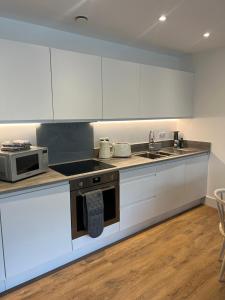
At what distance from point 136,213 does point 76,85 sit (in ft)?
5.16

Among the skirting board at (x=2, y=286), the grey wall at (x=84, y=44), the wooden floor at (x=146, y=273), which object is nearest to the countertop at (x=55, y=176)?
the skirting board at (x=2, y=286)

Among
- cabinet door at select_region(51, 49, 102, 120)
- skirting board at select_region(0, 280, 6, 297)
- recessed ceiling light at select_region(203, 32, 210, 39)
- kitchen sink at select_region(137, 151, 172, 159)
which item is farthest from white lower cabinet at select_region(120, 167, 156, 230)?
recessed ceiling light at select_region(203, 32, 210, 39)

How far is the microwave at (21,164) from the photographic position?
1.85m

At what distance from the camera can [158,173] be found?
110 inches

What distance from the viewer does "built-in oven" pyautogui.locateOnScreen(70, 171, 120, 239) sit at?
214 centimetres

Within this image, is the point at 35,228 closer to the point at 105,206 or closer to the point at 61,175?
the point at 61,175

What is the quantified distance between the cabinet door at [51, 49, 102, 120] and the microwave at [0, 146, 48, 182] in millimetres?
417

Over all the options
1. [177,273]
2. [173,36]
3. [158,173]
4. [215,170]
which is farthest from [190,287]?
[173,36]

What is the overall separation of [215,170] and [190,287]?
1.93m

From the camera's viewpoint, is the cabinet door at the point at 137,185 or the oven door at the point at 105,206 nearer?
the oven door at the point at 105,206

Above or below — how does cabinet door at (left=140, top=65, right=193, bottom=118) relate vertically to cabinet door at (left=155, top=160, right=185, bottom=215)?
above

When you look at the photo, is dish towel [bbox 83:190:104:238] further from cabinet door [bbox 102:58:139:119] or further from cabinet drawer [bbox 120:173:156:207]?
cabinet door [bbox 102:58:139:119]

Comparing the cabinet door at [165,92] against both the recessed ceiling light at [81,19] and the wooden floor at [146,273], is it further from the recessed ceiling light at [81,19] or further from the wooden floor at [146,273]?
the wooden floor at [146,273]

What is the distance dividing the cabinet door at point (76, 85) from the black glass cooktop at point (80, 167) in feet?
1.77
